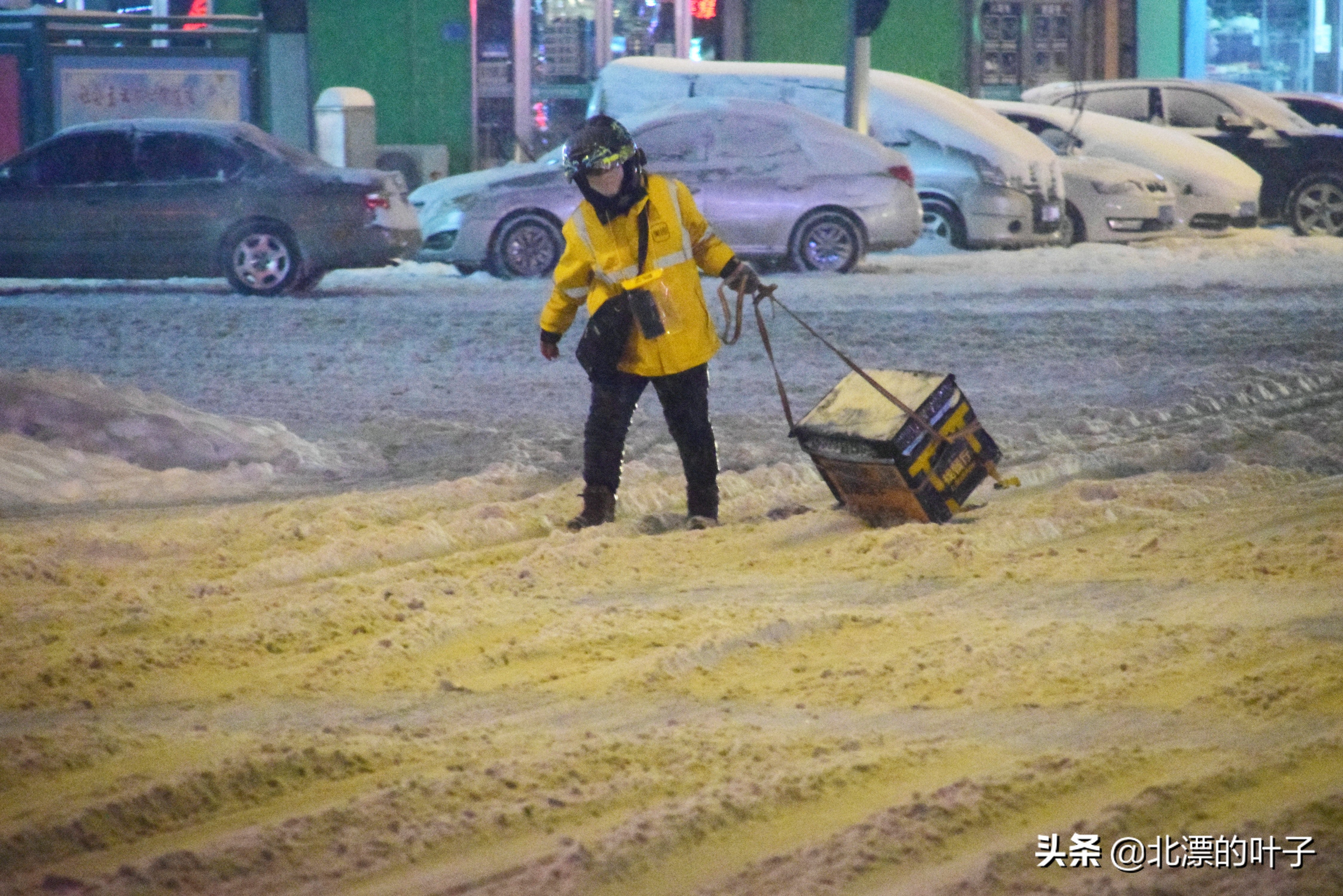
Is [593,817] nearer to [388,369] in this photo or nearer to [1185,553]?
[1185,553]

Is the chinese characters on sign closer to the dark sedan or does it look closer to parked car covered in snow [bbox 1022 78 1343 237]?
the dark sedan

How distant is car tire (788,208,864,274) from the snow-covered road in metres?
0.31

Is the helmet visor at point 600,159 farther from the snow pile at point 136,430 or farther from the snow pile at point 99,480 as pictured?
the snow pile at point 136,430

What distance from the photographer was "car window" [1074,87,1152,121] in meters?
19.3

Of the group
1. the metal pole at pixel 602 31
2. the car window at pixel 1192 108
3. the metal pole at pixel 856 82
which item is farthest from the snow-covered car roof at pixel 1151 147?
the metal pole at pixel 602 31

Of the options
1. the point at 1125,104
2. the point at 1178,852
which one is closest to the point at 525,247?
the point at 1125,104

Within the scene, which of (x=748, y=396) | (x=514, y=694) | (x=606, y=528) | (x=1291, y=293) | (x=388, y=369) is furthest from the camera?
(x=1291, y=293)

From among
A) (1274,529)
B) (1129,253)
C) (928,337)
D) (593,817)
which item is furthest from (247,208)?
(593,817)

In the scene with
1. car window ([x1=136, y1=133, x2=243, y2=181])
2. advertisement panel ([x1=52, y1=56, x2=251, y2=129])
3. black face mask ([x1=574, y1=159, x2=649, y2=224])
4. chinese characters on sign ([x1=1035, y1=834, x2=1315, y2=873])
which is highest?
advertisement panel ([x1=52, y1=56, x2=251, y2=129])

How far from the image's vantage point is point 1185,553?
5395 mm

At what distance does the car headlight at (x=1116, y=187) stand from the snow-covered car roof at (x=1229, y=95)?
3.03 metres

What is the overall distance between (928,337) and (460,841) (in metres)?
7.91

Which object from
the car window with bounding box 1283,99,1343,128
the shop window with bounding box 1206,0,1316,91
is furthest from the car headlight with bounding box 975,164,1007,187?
the shop window with bounding box 1206,0,1316,91

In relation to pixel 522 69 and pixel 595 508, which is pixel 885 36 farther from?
pixel 595 508
